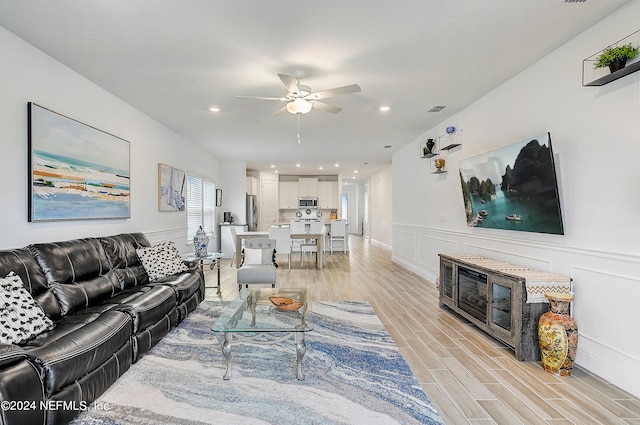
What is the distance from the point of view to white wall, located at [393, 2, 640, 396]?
7.36 ft

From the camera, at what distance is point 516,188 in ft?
10.4

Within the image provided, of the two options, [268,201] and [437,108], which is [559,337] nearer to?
[437,108]

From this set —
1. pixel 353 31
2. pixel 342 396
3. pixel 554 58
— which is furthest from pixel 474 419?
pixel 554 58

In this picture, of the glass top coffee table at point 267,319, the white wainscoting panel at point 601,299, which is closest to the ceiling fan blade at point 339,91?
the glass top coffee table at point 267,319

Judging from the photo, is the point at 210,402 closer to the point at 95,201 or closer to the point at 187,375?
the point at 187,375

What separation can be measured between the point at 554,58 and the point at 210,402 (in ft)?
13.4

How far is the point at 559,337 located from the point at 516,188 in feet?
4.70

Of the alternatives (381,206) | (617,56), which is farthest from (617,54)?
(381,206)

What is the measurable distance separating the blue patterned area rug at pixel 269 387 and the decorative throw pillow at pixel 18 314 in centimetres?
64

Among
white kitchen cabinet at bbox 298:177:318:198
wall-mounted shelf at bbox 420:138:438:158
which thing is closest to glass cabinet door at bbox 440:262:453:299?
wall-mounted shelf at bbox 420:138:438:158

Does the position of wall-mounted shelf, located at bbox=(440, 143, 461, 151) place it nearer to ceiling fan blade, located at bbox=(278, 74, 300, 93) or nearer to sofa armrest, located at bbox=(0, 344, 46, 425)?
ceiling fan blade, located at bbox=(278, 74, 300, 93)

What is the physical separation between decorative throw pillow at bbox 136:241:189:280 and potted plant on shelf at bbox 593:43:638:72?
4.57 m

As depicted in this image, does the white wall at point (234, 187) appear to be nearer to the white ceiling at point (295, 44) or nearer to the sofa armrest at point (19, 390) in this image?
the white ceiling at point (295, 44)

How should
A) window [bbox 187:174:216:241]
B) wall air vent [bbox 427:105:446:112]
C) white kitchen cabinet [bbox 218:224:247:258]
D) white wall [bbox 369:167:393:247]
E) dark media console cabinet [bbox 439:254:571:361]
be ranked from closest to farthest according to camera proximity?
dark media console cabinet [bbox 439:254:571:361], wall air vent [bbox 427:105:446:112], window [bbox 187:174:216:241], white kitchen cabinet [bbox 218:224:247:258], white wall [bbox 369:167:393:247]
